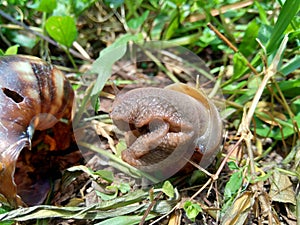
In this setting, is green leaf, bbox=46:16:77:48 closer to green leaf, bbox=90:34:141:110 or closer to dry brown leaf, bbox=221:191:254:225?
green leaf, bbox=90:34:141:110

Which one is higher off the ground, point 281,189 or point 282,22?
point 282,22

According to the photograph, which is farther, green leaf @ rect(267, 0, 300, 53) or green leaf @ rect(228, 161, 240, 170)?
green leaf @ rect(267, 0, 300, 53)

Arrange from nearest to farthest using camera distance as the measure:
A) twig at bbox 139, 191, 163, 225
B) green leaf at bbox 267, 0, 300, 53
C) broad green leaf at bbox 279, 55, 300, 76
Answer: twig at bbox 139, 191, 163, 225, green leaf at bbox 267, 0, 300, 53, broad green leaf at bbox 279, 55, 300, 76

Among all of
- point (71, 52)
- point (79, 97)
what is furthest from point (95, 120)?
point (71, 52)

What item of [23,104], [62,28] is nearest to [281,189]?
[23,104]

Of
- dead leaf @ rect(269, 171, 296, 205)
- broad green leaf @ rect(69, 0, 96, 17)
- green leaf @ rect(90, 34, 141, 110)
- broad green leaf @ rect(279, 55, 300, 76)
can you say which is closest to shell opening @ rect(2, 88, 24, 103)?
green leaf @ rect(90, 34, 141, 110)

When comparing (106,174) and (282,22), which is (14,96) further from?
(282,22)
